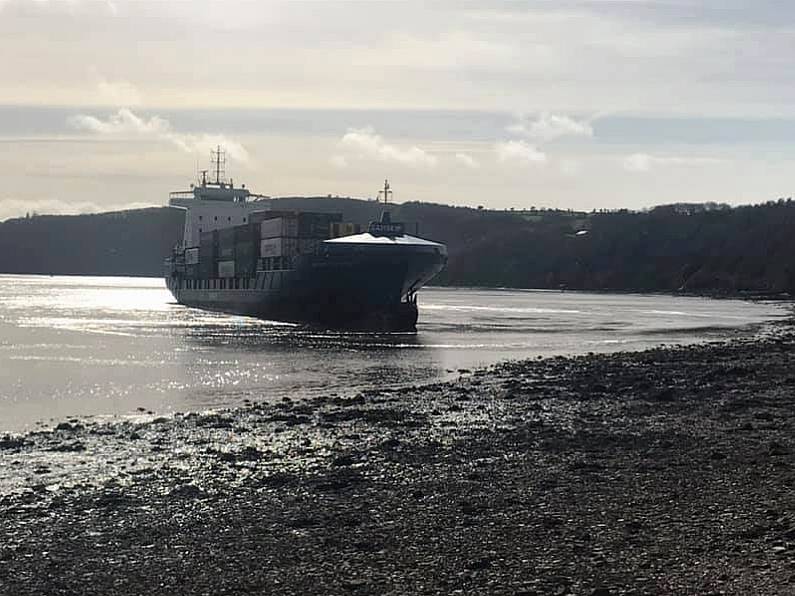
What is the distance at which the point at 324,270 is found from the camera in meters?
56.4

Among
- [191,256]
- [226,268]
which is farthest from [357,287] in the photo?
[191,256]

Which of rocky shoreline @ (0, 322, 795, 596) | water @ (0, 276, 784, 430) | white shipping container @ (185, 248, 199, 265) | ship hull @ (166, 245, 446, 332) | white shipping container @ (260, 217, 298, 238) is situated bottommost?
water @ (0, 276, 784, 430)

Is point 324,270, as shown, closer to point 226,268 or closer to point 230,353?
point 230,353

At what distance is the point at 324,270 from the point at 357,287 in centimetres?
215

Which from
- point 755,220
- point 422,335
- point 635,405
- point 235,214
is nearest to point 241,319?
point 422,335

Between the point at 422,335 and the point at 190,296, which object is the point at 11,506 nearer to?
the point at 422,335

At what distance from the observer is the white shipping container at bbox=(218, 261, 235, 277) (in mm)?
76125

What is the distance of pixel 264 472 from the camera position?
46.1 feet

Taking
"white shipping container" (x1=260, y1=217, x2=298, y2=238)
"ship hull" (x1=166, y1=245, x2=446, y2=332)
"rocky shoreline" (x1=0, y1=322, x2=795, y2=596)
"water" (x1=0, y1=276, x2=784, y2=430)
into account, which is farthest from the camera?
"white shipping container" (x1=260, y1=217, x2=298, y2=238)

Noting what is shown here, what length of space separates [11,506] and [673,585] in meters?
8.19

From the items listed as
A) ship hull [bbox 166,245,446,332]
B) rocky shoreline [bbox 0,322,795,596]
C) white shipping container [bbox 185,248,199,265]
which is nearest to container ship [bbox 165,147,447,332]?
ship hull [bbox 166,245,446,332]

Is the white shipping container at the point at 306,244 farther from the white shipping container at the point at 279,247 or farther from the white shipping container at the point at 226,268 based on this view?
the white shipping container at the point at 226,268

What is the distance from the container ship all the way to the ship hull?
0.06 metres

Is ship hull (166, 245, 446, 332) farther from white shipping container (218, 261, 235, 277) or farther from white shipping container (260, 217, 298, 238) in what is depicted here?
white shipping container (218, 261, 235, 277)
